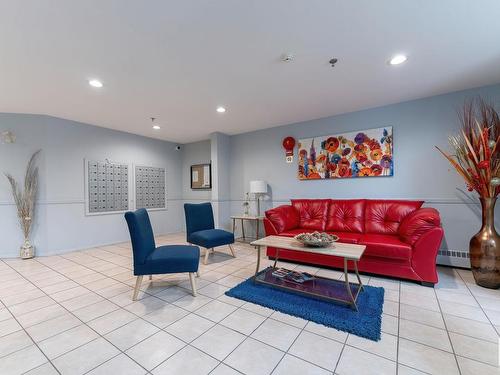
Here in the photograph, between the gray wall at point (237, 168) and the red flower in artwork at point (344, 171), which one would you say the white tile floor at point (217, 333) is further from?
the red flower in artwork at point (344, 171)

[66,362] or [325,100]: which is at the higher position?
[325,100]

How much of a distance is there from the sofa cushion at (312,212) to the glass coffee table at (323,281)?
113 centimetres

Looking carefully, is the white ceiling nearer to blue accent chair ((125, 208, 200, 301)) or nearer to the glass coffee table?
blue accent chair ((125, 208, 200, 301))

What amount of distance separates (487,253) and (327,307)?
6.39 feet

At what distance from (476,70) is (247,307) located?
364 cm

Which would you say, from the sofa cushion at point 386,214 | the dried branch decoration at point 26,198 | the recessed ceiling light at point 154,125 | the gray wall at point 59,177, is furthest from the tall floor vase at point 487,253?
the dried branch decoration at point 26,198

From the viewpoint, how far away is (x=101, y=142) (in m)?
4.62

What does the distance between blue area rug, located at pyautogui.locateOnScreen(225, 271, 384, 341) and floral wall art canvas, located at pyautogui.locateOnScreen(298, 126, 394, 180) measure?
1.96 meters

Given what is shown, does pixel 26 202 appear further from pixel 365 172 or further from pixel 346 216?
pixel 365 172

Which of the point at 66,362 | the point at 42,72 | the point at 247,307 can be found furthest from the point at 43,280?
the point at 247,307

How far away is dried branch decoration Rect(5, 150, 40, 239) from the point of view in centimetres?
372

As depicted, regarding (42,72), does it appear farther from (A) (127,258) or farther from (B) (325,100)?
(B) (325,100)

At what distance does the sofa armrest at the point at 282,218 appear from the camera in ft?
11.4

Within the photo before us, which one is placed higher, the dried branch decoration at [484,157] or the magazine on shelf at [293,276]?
the dried branch decoration at [484,157]
